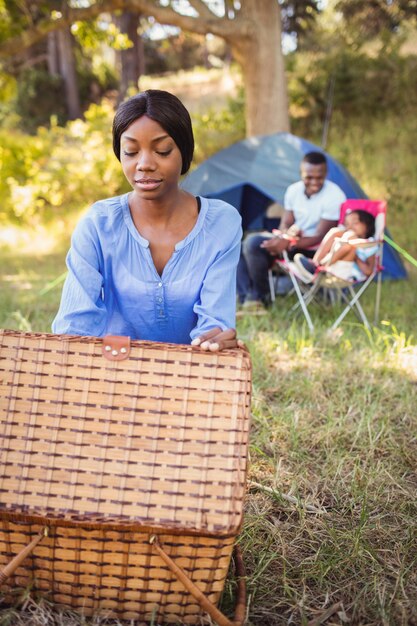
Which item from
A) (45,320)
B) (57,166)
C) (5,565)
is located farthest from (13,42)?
(5,565)

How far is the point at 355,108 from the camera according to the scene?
12094 mm

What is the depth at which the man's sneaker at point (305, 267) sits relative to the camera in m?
4.76

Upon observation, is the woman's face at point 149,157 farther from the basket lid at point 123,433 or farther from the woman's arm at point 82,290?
the basket lid at point 123,433

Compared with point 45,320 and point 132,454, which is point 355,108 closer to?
point 45,320

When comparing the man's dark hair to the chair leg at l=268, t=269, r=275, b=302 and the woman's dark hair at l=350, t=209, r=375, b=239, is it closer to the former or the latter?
the woman's dark hair at l=350, t=209, r=375, b=239

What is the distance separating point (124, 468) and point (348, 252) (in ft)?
11.1

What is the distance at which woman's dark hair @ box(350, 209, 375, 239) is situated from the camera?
15.9 ft

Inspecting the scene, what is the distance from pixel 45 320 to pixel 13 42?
4524 mm

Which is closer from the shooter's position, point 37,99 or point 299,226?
point 299,226

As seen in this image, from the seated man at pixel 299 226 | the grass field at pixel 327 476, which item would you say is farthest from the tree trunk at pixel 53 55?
the grass field at pixel 327 476

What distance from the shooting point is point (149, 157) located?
1936mm

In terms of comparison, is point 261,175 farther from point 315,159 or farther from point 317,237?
point 317,237

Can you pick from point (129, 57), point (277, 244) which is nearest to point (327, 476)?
point (277, 244)

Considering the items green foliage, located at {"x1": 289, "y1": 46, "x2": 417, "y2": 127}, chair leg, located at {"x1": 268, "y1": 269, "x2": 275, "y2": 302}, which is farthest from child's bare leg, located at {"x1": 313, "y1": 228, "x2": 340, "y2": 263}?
green foliage, located at {"x1": 289, "y1": 46, "x2": 417, "y2": 127}
